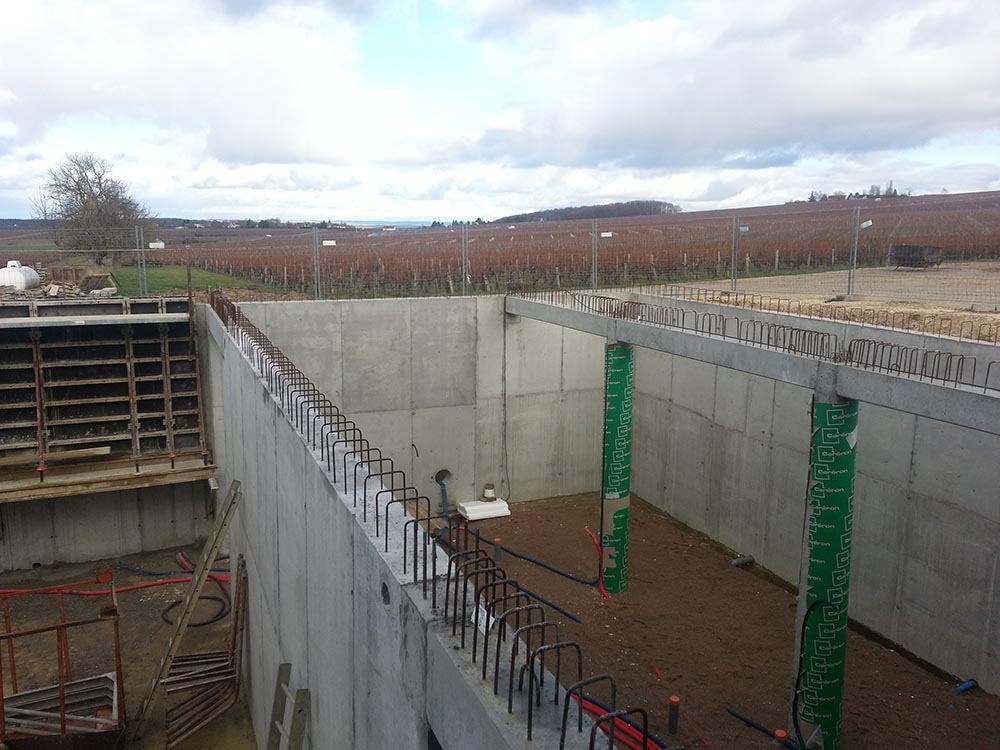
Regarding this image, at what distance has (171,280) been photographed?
21.5 m

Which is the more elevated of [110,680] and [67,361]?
[67,361]

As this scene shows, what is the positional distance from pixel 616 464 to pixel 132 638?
28.5ft

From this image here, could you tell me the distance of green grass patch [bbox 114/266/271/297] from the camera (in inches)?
805

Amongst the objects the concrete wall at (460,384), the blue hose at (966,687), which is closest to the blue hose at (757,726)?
the blue hose at (966,687)

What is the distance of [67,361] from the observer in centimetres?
1625

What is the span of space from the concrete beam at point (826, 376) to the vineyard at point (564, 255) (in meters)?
7.82

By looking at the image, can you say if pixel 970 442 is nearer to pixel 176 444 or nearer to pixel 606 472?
pixel 606 472

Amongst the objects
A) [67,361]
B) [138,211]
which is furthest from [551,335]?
[138,211]

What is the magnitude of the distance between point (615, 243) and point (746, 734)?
736 inches

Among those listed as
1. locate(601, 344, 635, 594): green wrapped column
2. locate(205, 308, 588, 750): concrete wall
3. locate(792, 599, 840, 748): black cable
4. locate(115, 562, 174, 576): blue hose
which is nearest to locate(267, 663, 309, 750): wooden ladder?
locate(205, 308, 588, 750): concrete wall

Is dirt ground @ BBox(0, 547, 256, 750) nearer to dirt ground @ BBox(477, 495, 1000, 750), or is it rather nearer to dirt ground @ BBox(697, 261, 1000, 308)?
dirt ground @ BBox(477, 495, 1000, 750)

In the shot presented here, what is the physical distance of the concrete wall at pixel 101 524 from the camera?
15.6 m

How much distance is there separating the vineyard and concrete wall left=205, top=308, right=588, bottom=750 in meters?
10.5

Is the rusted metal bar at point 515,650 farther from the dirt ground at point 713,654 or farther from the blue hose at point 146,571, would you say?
the blue hose at point 146,571
